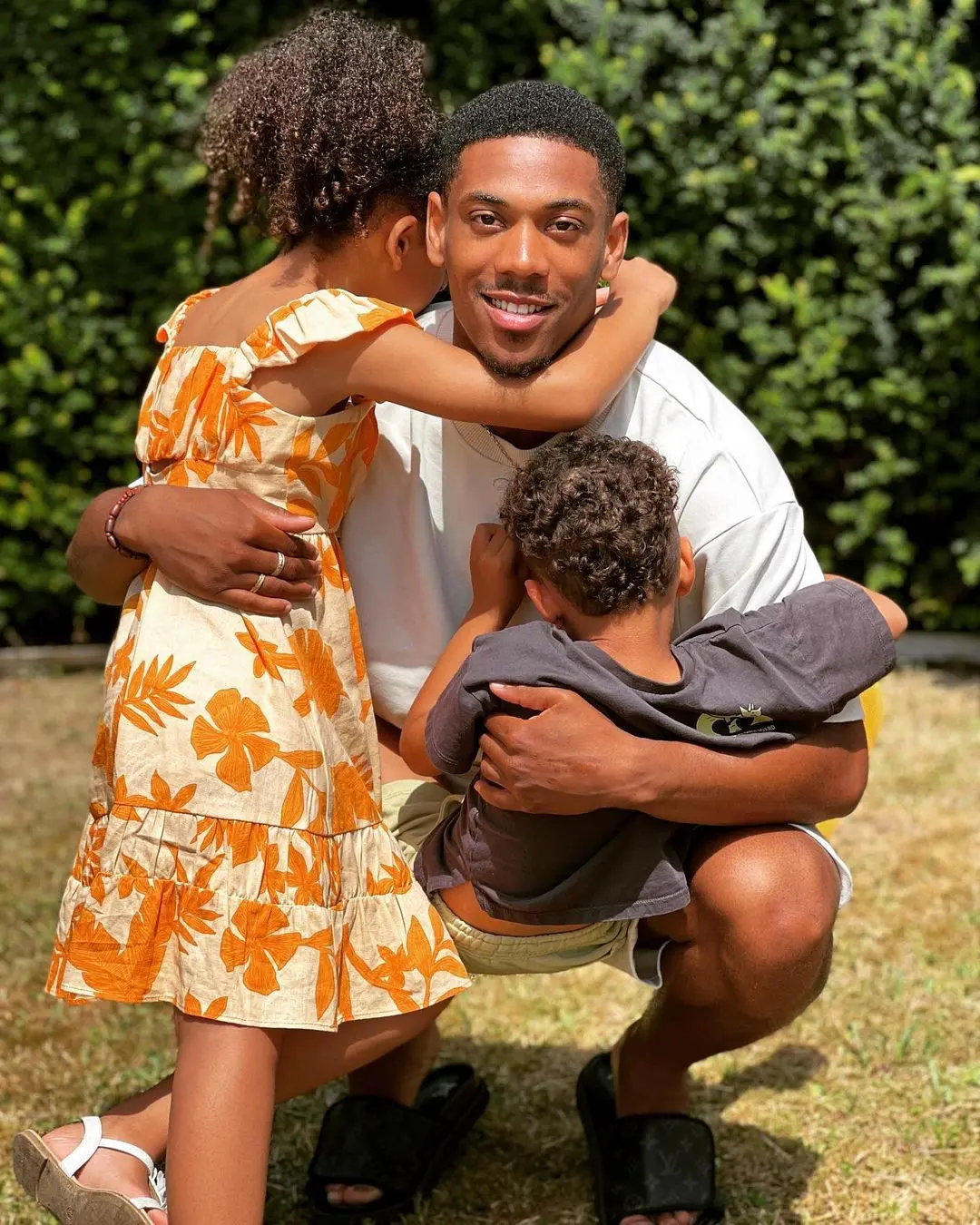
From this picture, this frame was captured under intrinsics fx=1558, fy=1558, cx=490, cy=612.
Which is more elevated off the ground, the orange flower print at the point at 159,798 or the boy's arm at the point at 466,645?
the boy's arm at the point at 466,645

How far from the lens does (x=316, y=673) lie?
2387 mm

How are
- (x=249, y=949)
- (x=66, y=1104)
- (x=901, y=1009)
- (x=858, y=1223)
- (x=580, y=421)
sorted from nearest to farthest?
1. (x=249, y=949)
2. (x=580, y=421)
3. (x=858, y=1223)
4. (x=66, y=1104)
5. (x=901, y=1009)

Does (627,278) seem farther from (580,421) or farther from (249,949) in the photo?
(249,949)

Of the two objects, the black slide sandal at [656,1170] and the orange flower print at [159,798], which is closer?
the orange flower print at [159,798]

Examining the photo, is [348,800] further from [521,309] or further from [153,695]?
[521,309]

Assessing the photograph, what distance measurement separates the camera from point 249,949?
2232mm

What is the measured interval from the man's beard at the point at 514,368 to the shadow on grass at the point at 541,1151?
1434mm

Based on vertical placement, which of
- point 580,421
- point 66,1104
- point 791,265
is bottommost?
point 66,1104

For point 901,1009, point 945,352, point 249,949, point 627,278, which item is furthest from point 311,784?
point 945,352

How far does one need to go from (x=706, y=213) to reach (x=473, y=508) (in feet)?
12.5

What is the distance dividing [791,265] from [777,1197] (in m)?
4.25

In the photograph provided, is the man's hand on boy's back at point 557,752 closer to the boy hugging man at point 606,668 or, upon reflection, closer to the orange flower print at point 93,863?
the boy hugging man at point 606,668

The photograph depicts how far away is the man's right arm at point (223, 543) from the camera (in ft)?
7.57

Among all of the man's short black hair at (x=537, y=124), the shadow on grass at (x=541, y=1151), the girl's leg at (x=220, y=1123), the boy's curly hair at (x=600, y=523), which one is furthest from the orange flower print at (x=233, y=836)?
the man's short black hair at (x=537, y=124)
